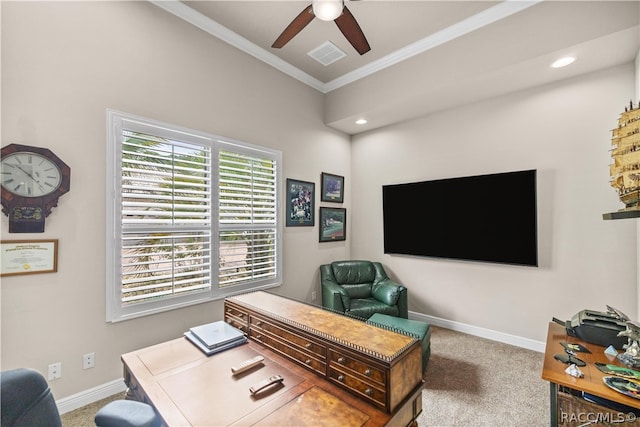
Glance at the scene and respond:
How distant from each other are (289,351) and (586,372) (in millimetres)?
1699

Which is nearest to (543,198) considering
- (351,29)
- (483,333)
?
(483,333)

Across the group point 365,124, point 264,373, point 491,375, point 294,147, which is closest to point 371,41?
point 365,124

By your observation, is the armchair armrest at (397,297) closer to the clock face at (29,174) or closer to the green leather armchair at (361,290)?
the green leather armchair at (361,290)

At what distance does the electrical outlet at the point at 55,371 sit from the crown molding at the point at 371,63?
316 cm

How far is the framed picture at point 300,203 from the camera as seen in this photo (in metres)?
3.81

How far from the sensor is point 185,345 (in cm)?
164

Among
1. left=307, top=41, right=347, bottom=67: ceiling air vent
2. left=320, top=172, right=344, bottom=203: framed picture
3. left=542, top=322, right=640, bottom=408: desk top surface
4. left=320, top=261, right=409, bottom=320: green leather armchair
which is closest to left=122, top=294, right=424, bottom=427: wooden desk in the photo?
left=542, top=322, right=640, bottom=408: desk top surface

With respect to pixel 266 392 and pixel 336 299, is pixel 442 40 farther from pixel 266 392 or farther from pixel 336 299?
pixel 266 392

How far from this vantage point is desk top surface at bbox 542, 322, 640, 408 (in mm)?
1403

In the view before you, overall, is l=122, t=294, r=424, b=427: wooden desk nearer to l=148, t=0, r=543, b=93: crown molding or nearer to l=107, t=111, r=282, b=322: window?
l=107, t=111, r=282, b=322: window

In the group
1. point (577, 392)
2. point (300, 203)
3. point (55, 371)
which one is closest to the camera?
point (577, 392)

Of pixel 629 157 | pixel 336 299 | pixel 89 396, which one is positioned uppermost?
pixel 629 157

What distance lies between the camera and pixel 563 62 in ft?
8.91

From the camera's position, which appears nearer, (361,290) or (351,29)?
(351,29)
